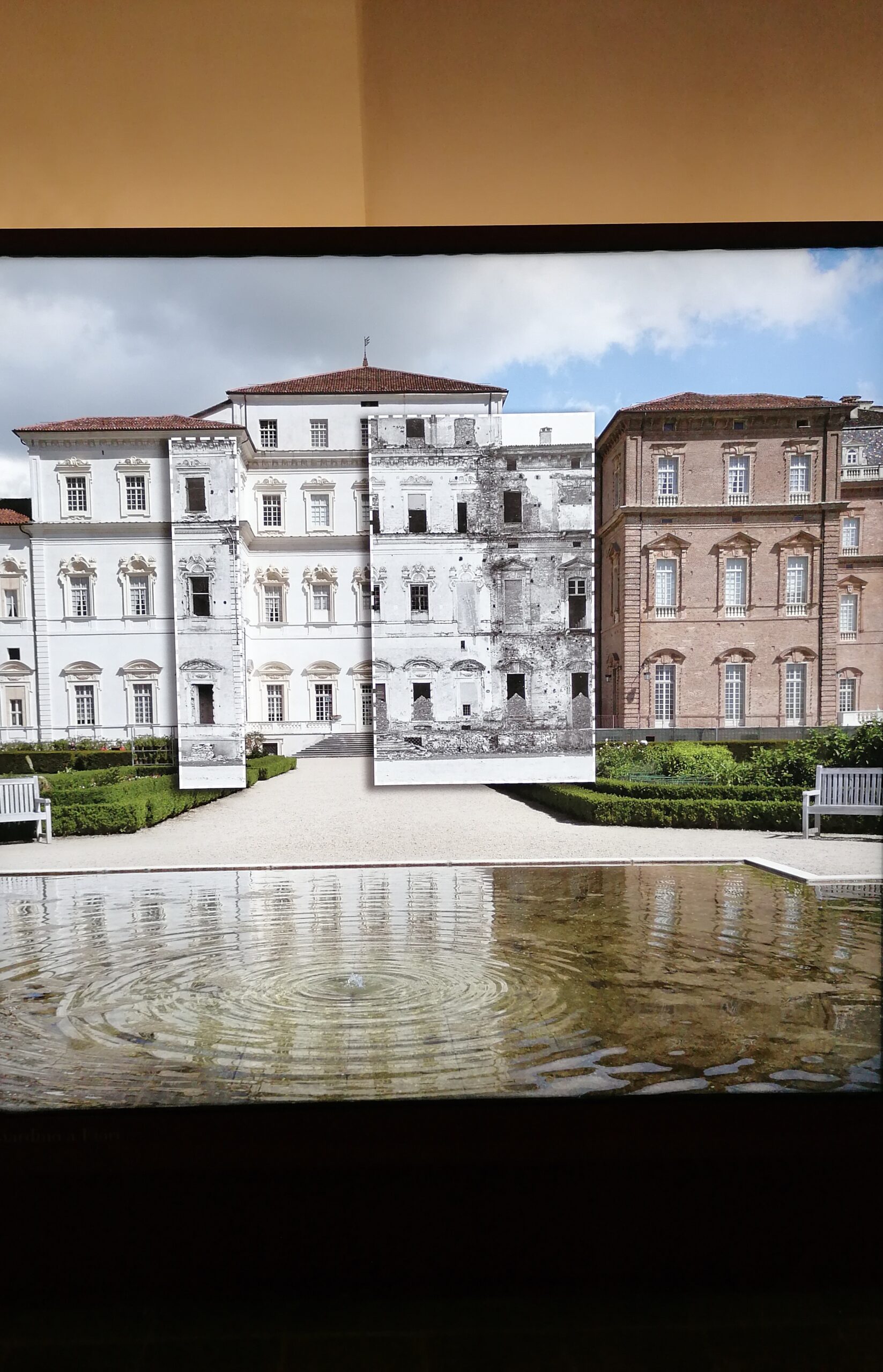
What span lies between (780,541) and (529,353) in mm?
1233

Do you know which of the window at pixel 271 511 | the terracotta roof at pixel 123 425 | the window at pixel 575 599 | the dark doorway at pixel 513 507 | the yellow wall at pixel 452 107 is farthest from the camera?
the window at pixel 271 511

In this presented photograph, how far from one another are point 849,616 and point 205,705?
2491 millimetres

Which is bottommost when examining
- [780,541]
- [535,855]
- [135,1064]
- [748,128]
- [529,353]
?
[135,1064]

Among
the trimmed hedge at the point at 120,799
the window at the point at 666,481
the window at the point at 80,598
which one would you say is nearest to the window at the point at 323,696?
the trimmed hedge at the point at 120,799

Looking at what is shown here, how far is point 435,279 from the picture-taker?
2723 millimetres

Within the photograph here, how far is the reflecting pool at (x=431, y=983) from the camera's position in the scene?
2.67 metres

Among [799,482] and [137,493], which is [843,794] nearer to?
[799,482]

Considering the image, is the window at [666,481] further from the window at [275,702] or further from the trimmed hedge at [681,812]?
the window at [275,702]

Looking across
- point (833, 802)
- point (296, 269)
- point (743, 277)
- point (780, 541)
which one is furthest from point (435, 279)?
point (833, 802)

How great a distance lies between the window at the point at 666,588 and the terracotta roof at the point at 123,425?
1.75 meters

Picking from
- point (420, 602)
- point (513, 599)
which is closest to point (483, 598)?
point (513, 599)

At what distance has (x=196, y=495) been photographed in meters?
3.29

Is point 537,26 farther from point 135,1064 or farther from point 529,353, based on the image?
point 135,1064

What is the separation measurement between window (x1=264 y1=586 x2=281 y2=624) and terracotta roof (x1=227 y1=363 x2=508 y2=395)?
29.9 inches
